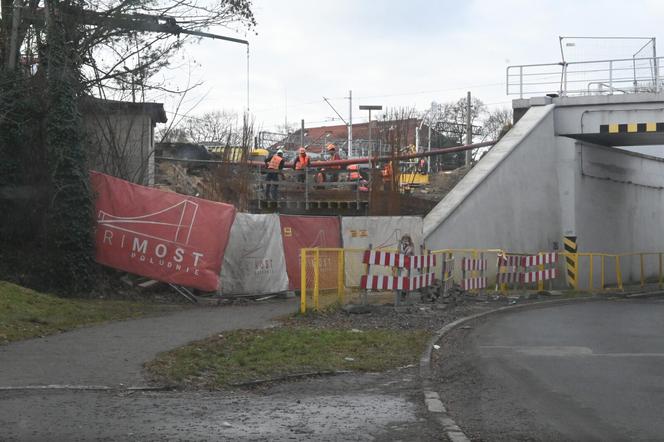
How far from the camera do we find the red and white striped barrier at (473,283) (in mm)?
19312

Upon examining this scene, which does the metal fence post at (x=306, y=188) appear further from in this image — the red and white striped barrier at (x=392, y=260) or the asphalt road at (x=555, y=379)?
the asphalt road at (x=555, y=379)

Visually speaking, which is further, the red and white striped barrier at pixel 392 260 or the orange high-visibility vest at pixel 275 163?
the orange high-visibility vest at pixel 275 163

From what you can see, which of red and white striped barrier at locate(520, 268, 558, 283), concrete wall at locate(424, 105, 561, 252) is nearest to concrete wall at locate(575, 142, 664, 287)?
concrete wall at locate(424, 105, 561, 252)

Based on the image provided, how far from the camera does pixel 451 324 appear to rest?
1420 centimetres

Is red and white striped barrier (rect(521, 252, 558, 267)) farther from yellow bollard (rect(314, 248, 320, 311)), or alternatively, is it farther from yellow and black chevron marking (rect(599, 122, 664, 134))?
yellow bollard (rect(314, 248, 320, 311))

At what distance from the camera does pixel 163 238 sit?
691 inches

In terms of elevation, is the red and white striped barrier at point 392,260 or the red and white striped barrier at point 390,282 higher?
the red and white striped barrier at point 392,260

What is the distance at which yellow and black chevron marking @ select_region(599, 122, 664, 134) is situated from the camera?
27.6 meters

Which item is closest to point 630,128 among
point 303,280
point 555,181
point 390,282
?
point 555,181

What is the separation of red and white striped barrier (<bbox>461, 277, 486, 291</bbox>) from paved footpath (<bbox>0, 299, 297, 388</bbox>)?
5.94 metres

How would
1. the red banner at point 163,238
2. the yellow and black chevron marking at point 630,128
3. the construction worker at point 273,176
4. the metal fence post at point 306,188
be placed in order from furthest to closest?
the metal fence post at point 306,188 → the construction worker at point 273,176 → the yellow and black chevron marking at point 630,128 → the red banner at point 163,238

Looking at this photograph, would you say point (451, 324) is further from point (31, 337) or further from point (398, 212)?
point (398, 212)

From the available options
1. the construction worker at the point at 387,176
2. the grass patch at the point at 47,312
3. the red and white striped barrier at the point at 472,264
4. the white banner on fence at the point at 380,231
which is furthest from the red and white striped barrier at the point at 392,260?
the construction worker at the point at 387,176

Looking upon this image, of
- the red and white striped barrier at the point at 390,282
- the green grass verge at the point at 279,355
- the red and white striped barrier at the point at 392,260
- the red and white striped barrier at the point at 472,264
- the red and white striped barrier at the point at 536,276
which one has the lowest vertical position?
the green grass verge at the point at 279,355
